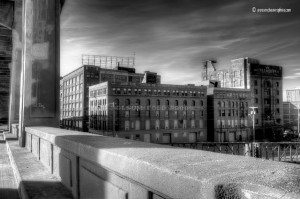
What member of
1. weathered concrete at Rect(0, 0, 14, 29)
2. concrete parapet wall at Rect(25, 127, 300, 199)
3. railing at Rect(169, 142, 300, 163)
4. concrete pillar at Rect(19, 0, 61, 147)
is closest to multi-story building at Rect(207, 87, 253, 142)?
railing at Rect(169, 142, 300, 163)

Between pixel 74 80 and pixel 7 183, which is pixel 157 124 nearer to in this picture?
pixel 74 80

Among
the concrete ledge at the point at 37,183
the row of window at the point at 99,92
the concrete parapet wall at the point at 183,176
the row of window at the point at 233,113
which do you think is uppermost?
the row of window at the point at 99,92

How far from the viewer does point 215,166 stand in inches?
62.2

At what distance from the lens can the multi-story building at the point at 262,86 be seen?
65.8m

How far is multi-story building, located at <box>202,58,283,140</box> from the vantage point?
65.8 meters

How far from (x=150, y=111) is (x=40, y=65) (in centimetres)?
Answer: 4477

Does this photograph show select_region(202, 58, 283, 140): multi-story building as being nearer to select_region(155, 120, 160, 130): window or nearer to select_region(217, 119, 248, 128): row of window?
select_region(217, 119, 248, 128): row of window

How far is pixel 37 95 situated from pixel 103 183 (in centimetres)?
779

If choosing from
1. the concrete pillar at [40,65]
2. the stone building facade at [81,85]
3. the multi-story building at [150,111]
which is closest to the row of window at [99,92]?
the multi-story building at [150,111]

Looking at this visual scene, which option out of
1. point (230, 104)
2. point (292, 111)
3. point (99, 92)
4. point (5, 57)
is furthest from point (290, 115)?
point (5, 57)

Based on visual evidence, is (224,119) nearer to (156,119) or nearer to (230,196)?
(156,119)

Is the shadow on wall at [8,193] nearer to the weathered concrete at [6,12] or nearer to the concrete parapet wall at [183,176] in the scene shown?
the concrete parapet wall at [183,176]

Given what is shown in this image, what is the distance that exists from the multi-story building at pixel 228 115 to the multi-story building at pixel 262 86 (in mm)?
3608

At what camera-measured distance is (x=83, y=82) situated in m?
60.5
